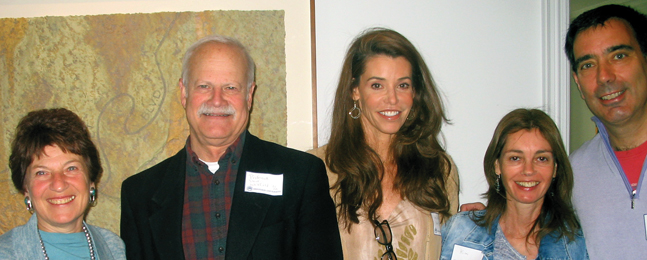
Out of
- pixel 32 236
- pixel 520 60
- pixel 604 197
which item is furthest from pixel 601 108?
pixel 32 236

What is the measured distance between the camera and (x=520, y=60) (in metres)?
2.78

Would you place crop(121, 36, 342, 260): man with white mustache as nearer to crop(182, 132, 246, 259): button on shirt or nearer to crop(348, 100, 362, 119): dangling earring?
crop(182, 132, 246, 259): button on shirt

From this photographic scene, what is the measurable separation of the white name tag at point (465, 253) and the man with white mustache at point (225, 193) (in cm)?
65

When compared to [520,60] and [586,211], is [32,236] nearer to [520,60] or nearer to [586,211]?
[586,211]

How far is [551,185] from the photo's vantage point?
2027mm

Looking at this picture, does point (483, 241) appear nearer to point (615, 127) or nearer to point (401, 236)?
point (401, 236)

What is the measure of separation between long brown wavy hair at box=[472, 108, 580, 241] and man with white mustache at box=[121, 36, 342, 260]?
0.89 m

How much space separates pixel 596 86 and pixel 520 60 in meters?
0.87

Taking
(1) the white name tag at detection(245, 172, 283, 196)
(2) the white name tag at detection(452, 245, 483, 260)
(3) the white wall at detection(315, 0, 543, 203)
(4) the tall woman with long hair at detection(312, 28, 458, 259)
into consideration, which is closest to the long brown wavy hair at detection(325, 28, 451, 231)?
(4) the tall woman with long hair at detection(312, 28, 458, 259)

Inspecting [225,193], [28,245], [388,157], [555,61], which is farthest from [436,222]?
[28,245]

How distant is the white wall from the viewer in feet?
8.70

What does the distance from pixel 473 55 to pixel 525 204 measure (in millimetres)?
1160

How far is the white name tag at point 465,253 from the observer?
1998 millimetres

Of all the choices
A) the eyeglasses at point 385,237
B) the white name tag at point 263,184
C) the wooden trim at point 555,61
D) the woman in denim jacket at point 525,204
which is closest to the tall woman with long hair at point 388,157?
the eyeglasses at point 385,237
